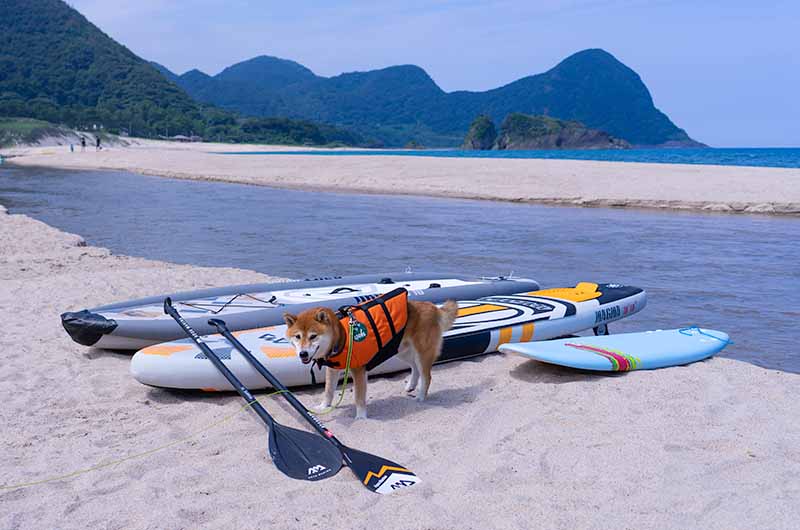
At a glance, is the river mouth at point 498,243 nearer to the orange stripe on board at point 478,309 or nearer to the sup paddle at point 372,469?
the orange stripe on board at point 478,309

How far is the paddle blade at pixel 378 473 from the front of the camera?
3.37 m

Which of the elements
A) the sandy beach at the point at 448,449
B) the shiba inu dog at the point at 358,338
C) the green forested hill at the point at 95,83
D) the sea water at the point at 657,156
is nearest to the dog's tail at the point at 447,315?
the shiba inu dog at the point at 358,338

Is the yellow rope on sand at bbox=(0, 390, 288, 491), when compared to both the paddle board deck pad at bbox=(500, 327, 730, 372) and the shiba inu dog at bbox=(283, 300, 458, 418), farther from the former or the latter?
the paddle board deck pad at bbox=(500, 327, 730, 372)

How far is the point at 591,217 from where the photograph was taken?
1694 centimetres

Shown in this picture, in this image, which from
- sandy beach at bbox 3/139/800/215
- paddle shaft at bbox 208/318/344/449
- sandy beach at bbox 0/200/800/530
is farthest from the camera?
sandy beach at bbox 3/139/800/215

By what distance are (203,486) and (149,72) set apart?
135463 mm

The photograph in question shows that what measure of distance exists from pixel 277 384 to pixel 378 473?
1.18 metres

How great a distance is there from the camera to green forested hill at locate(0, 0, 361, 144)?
332ft

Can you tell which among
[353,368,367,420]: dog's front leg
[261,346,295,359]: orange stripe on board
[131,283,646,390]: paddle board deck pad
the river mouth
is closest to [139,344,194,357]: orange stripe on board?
[131,283,646,390]: paddle board deck pad

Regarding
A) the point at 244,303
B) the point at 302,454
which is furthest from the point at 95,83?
the point at 302,454

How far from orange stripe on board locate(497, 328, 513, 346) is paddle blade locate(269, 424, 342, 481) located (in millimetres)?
2340

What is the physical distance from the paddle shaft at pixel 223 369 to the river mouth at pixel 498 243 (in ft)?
13.4

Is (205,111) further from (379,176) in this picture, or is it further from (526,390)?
(526,390)

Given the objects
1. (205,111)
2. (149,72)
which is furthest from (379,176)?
(149,72)
